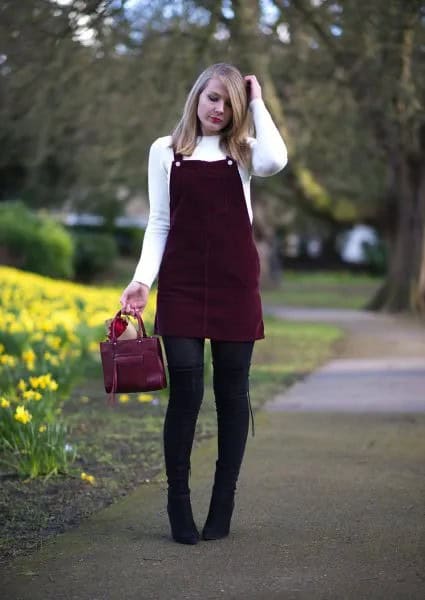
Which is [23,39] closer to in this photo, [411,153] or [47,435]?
[47,435]

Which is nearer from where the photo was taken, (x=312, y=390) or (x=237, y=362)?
(x=237, y=362)

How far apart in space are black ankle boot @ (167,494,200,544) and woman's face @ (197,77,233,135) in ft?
4.38

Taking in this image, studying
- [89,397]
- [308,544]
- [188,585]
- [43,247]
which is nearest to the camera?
[188,585]

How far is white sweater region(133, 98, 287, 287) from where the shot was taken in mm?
4012

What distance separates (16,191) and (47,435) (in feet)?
75.2

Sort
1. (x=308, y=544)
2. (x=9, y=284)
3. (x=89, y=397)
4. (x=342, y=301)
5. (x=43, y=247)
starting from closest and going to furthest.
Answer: (x=308, y=544), (x=89, y=397), (x=9, y=284), (x=43, y=247), (x=342, y=301)

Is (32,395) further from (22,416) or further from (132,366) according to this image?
(132,366)

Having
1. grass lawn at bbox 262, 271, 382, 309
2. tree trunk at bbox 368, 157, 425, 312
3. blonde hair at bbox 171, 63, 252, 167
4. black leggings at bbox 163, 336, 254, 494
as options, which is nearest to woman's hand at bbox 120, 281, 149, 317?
black leggings at bbox 163, 336, 254, 494

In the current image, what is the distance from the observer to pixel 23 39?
29.0 ft

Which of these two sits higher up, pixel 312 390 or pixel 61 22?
pixel 61 22

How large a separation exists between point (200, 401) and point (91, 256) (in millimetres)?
24372

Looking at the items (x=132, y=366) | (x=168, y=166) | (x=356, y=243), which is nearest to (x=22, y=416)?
(x=132, y=366)

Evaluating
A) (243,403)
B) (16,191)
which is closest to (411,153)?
(16,191)

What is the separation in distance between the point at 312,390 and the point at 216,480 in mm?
4719
